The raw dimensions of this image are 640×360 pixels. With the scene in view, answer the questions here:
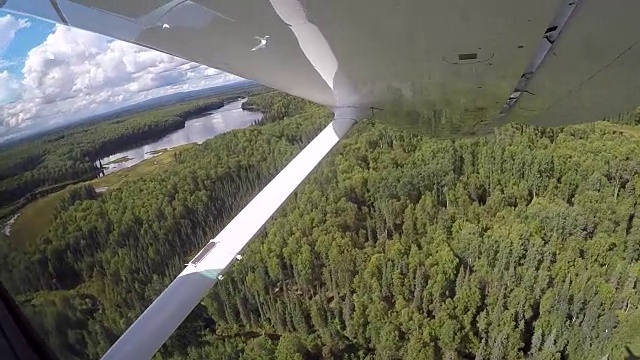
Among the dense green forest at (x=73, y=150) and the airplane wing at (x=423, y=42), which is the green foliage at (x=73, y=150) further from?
the airplane wing at (x=423, y=42)

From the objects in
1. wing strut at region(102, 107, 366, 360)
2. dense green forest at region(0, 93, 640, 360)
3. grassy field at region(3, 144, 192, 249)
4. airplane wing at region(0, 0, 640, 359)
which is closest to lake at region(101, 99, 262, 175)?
grassy field at region(3, 144, 192, 249)

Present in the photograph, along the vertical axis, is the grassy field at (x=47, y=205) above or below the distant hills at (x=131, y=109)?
below

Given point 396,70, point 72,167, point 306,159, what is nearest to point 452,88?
point 396,70

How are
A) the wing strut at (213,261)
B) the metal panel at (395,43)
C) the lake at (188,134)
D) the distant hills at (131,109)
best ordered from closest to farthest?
the metal panel at (395,43) < the wing strut at (213,261) < the distant hills at (131,109) < the lake at (188,134)

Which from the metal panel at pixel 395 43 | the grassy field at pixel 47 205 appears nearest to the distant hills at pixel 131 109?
the grassy field at pixel 47 205

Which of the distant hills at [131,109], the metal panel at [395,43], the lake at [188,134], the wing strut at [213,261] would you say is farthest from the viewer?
the lake at [188,134]

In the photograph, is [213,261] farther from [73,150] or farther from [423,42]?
[73,150]

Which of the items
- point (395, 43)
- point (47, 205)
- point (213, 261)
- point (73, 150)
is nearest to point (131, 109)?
point (73, 150)
